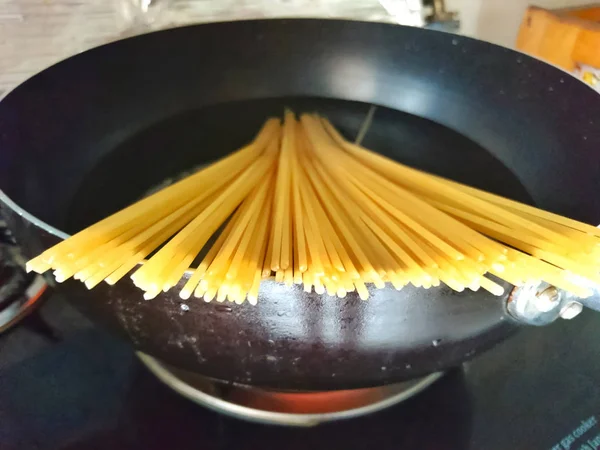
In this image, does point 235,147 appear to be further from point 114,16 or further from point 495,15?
point 495,15

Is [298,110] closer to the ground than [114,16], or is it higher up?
closer to the ground

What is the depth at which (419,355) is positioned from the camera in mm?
453

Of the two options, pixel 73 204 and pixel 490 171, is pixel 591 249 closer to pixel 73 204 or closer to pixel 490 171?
pixel 490 171

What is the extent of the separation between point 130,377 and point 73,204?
20 centimetres

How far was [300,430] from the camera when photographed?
0.56 metres

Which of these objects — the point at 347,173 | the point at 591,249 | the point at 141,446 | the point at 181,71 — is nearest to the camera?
the point at 591,249

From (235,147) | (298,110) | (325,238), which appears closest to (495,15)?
(298,110)

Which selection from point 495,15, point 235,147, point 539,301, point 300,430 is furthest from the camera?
point 495,15

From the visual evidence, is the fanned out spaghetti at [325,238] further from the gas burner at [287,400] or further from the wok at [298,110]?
the gas burner at [287,400]

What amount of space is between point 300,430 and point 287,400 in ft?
0.10

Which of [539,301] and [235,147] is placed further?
[235,147]

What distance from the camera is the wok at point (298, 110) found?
42cm

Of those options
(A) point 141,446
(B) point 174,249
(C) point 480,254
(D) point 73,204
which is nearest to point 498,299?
(C) point 480,254

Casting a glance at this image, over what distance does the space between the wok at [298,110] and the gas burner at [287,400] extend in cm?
11
